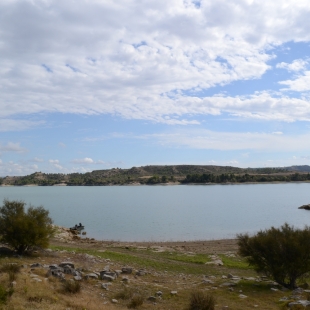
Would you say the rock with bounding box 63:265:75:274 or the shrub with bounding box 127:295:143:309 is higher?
the rock with bounding box 63:265:75:274

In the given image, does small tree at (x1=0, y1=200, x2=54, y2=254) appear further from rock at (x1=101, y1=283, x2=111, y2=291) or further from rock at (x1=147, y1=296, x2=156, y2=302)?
rock at (x1=147, y1=296, x2=156, y2=302)

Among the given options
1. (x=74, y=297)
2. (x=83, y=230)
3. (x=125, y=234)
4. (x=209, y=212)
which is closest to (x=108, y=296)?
(x=74, y=297)

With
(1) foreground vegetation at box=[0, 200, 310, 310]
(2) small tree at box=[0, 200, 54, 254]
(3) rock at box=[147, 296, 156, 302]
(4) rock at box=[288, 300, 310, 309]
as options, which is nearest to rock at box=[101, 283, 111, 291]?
(1) foreground vegetation at box=[0, 200, 310, 310]

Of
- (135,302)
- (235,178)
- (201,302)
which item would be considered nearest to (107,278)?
(135,302)

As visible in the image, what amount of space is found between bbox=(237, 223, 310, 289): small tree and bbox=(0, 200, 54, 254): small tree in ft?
34.4

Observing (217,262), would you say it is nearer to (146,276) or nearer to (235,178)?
(146,276)

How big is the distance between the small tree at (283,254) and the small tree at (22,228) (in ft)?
34.4

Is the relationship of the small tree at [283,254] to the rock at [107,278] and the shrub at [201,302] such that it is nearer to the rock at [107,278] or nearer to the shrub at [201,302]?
the shrub at [201,302]

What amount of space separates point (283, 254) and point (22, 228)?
12.3 meters

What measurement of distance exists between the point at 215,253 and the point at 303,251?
38.7 feet

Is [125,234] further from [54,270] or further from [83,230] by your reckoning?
[54,270]

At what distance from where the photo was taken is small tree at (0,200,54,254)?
17.7 metres

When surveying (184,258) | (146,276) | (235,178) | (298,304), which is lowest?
(184,258)

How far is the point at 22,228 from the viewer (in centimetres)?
1764
